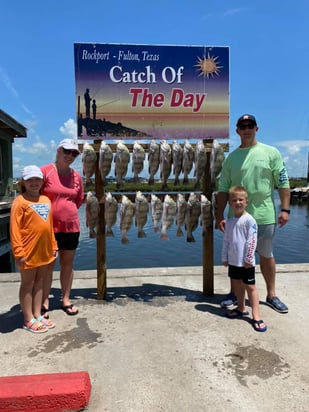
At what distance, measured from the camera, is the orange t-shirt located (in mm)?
3363

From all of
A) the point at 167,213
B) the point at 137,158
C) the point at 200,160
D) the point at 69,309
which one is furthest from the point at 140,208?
the point at 69,309

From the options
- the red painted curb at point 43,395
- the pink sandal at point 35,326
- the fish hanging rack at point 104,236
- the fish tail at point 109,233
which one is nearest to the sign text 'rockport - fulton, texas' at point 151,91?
the fish hanging rack at point 104,236

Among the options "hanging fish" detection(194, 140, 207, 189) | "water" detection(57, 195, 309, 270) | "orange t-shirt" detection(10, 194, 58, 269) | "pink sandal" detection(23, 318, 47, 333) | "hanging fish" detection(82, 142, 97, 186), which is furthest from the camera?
"water" detection(57, 195, 309, 270)

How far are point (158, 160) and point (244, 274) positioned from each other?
1.67 meters

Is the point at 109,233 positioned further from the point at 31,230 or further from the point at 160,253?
the point at 160,253

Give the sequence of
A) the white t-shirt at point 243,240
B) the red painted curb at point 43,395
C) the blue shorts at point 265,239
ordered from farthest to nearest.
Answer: the blue shorts at point 265,239 → the white t-shirt at point 243,240 → the red painted curb at point 43,395

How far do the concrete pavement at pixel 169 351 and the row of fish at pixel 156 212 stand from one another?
917 mm

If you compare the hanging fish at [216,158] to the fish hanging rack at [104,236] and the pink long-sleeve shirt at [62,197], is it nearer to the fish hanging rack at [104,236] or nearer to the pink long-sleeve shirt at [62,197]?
the fish hanging rack at [104,236]

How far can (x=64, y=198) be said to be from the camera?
3828 millimetres

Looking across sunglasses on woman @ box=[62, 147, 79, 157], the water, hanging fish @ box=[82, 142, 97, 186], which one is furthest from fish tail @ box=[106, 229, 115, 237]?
the water

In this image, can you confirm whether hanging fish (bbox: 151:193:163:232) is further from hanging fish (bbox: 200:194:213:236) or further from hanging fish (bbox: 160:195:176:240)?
hanging fish (bbox: 200:194:213:236)

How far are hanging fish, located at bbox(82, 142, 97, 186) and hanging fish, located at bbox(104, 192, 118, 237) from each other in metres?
0.30

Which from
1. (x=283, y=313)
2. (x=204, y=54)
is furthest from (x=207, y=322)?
(x=204, y=54)

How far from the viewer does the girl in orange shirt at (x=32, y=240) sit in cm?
339
